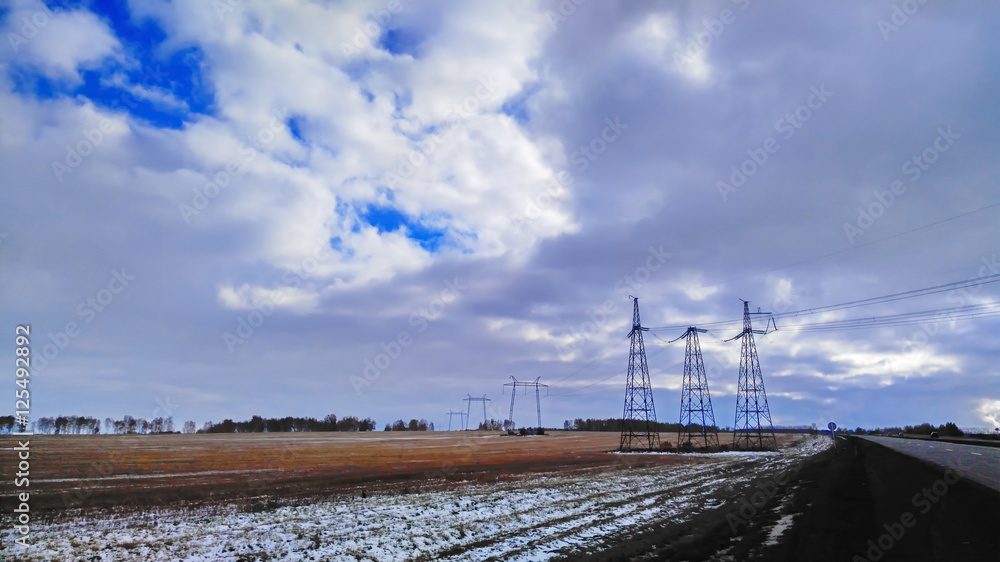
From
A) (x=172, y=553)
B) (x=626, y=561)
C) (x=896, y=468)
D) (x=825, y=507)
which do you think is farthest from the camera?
(x=896, y=468)

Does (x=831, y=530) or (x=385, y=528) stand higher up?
(x=831, y=530)

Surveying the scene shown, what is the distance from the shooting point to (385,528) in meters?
19.2

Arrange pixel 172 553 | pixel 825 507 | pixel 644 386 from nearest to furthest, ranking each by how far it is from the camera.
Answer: pixel 172 553
pixel 825 507
pixel 644 386

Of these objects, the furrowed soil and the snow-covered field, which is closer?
the furrowed soil

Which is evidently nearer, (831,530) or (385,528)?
(831,530)

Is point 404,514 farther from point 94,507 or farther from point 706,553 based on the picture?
point 94,507

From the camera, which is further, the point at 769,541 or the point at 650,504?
the point at 650,504

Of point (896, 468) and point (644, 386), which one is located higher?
point (644, 386)

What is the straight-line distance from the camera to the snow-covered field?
15.7 m

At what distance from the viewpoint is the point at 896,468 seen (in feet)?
127

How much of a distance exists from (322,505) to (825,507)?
21938 millimetres

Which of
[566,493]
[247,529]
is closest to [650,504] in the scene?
[566,493]

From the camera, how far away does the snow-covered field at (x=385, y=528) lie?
51.4 feet

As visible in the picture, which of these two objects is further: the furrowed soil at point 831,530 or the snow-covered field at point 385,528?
the snow-covered field at point 385,528
